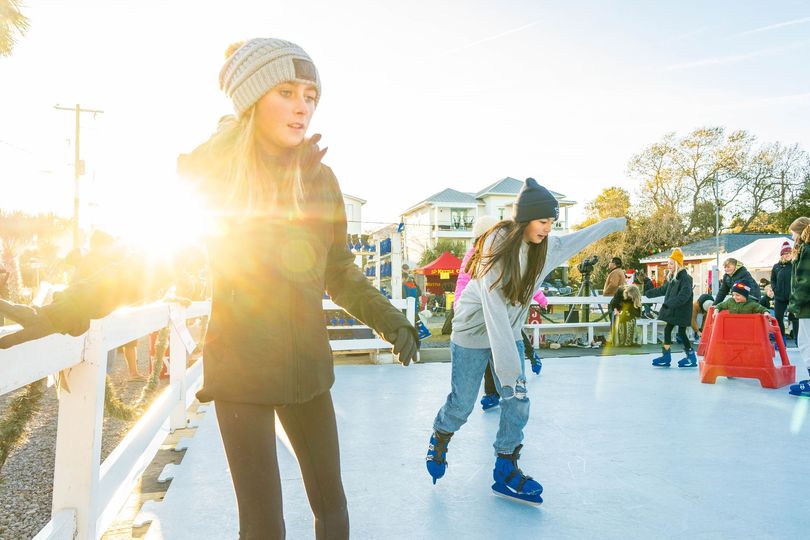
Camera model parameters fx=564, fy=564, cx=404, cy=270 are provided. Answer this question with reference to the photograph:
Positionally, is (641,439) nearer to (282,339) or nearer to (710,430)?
(710,430)

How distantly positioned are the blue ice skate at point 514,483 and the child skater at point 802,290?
4.58 meters

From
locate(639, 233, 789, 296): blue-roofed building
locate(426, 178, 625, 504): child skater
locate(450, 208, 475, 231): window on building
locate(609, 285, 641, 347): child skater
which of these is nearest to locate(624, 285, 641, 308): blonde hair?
locate(609, 285, 641, 347): child skater

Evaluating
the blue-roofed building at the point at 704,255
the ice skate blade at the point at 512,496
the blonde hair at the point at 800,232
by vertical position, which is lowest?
the ice skate blade at the point at 512,496

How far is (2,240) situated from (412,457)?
335 cm

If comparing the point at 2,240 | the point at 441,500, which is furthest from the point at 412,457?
the point at 2,240

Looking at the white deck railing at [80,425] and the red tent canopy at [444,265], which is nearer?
the white deck railing at [80,425]

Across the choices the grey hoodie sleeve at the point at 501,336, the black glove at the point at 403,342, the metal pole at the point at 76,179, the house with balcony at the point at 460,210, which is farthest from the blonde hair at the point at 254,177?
the house with balcony at the point at 460,210

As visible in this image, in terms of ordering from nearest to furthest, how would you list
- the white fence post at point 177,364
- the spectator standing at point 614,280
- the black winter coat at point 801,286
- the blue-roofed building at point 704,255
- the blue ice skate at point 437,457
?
the blue ice skate at point 437,457, the white fence post at point 177,364, the black winter coat at point 801,286, the spectator standing at point 614,280, the blue-roofed building at point 704,255

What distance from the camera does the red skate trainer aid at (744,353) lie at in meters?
6.98

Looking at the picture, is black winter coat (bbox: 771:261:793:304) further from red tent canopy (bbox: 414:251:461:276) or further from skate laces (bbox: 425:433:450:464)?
red tent canopy (bbox: 414:251:461:276)

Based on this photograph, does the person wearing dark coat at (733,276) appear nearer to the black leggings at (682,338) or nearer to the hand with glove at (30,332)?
the black leggings at (682,338)

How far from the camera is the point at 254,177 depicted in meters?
1.62

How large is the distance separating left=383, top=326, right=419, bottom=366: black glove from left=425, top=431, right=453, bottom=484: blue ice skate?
1.87 metres

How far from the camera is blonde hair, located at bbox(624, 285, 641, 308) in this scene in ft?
37.9
